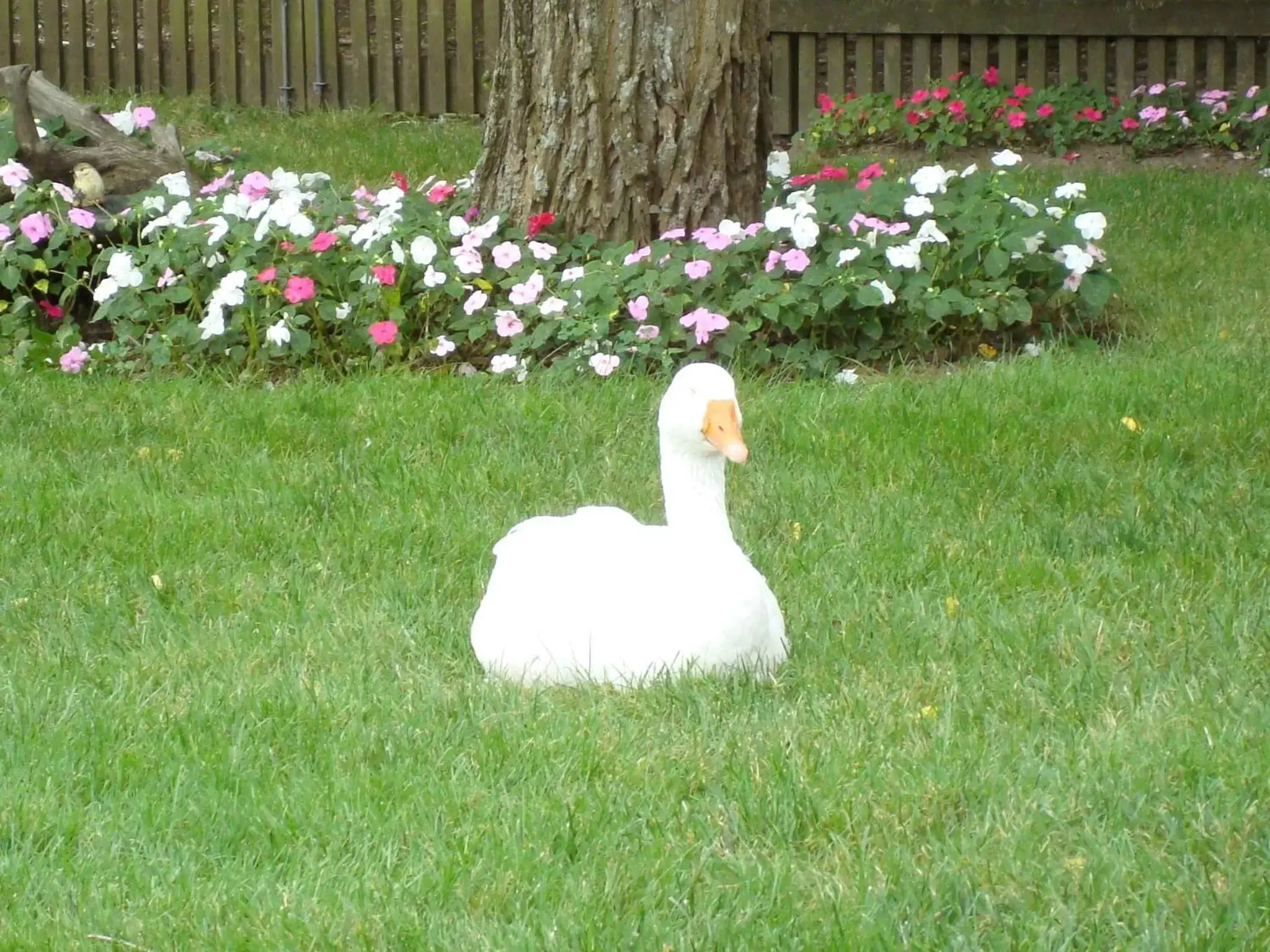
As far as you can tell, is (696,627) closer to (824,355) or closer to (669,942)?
(669,942)

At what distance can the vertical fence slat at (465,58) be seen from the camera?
11.5 meters

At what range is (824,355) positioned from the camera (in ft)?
19.4

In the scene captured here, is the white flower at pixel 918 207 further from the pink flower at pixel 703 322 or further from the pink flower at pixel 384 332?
the pink flower at pixel 384 332

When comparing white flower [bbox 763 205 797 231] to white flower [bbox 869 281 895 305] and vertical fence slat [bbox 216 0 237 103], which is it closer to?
white flower [bbox 869 281 895 305]

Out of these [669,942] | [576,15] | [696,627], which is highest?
[576,15]

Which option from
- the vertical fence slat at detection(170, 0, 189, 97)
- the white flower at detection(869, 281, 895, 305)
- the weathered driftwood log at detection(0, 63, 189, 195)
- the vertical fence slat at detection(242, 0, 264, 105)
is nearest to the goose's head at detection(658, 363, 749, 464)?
the white flower at detection(869, 281, 895, 305)

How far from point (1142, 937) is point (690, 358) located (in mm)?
3555

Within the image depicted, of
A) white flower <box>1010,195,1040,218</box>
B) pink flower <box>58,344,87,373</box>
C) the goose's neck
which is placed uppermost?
white flower <box>1010,195,1040,218</box>

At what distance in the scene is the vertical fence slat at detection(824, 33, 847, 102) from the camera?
36.6 feet

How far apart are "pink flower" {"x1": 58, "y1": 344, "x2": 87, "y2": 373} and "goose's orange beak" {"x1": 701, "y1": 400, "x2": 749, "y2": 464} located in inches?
141

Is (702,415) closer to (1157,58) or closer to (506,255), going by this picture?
(506,255)

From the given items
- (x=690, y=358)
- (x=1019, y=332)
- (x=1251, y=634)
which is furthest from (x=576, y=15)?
(x=1251, y=634)

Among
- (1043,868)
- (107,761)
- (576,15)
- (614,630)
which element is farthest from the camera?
(576,15)

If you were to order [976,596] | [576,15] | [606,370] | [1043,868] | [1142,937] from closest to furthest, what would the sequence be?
[1142,937], [1043,868], [976,596], [606,370], [576,15]
